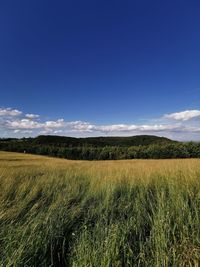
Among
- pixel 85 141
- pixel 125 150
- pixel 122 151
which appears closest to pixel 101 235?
Answer: pixel 125 150

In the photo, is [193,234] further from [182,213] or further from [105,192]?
[105,192]

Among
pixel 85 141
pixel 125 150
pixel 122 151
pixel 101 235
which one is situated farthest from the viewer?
pixel 85 141

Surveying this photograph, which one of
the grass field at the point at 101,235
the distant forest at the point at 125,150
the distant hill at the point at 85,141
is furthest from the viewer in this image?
the distant hill at the point at 85,141

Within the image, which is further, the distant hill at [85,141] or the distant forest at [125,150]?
the distant hill at [85,141]

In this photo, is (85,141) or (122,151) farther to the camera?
(85,141)

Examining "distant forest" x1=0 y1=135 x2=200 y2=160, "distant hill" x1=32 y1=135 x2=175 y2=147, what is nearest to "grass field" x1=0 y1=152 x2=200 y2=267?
"distant forest" x1=0 y1=135 x2=200 y2=160

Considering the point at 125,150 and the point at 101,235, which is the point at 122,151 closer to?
the point at 125,150

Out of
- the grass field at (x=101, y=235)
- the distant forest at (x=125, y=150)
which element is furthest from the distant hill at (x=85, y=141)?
the grass field at (x=101, y=235)

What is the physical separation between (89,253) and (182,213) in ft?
4.81

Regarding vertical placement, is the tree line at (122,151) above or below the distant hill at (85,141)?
below

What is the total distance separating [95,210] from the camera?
3818 millimetres

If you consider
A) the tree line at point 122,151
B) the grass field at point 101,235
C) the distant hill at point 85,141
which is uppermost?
the distant hill at point 85,141

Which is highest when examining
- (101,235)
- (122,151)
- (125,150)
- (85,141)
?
(85,141)

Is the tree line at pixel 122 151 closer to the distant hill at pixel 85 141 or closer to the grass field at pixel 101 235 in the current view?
the distant hill at pixel 85 141
